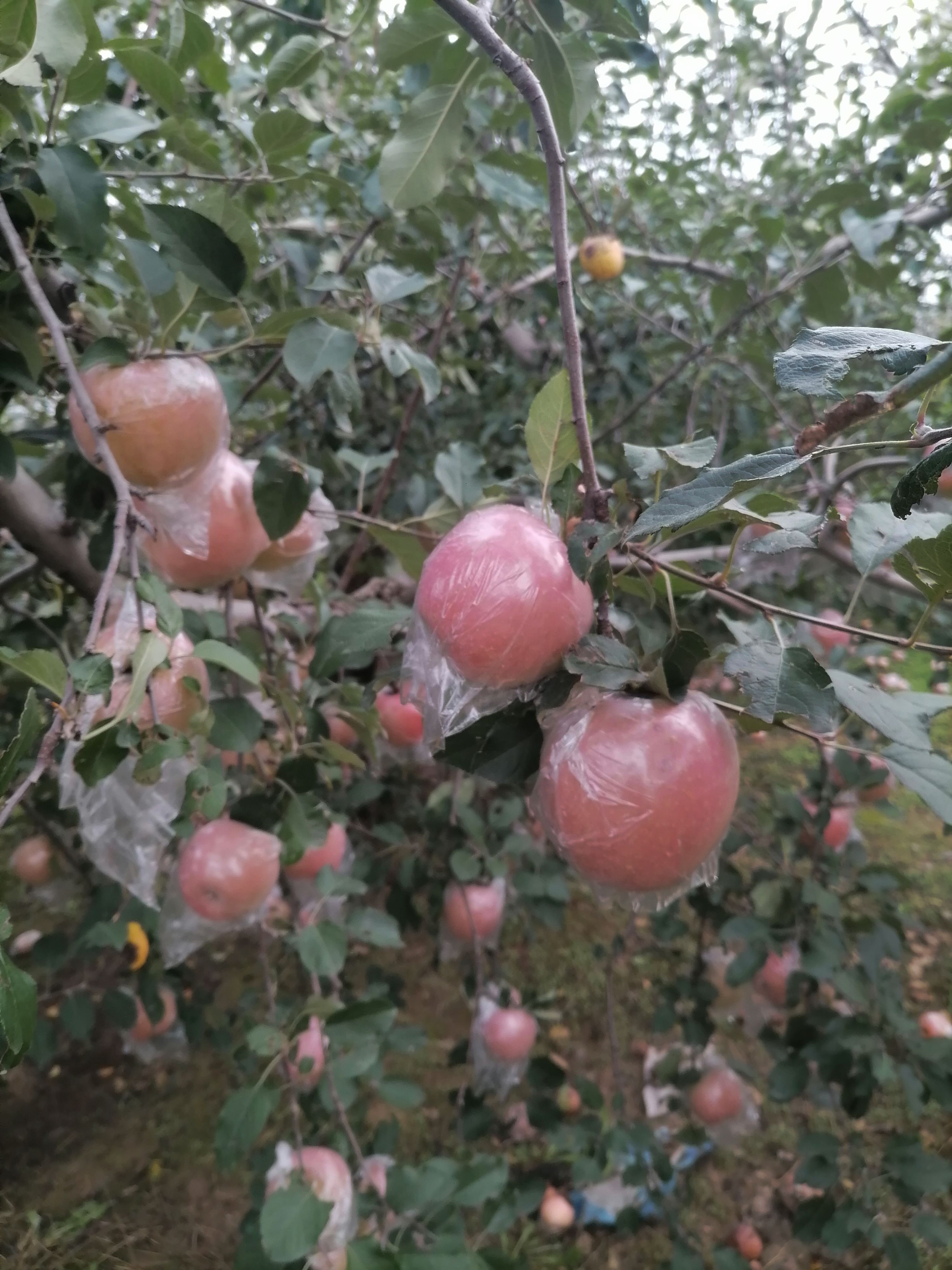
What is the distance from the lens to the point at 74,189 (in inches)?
25.6

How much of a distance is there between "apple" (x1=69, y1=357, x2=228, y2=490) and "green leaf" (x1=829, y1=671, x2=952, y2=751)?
57cm

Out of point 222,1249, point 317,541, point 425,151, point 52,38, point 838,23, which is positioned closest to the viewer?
point 52,38

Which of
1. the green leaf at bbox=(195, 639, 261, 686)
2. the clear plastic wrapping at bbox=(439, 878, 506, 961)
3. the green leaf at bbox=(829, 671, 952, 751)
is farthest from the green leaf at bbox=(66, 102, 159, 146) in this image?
the clear plastic wrapping at bbox=(439, 878, 506, 961)

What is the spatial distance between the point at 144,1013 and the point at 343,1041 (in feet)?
2.59

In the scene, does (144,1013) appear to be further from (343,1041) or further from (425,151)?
(425,151)

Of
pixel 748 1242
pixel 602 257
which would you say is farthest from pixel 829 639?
pixel 748 1242

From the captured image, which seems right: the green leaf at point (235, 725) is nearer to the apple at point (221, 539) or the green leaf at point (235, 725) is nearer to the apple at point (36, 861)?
the apple at point (221, 539)

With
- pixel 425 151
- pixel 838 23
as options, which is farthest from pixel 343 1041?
pixel 838 23

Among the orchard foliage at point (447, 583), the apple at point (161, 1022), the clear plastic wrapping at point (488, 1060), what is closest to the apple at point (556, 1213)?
the orchard foliage at point (447, 583)

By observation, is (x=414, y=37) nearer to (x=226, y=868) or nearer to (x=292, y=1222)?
(x=226, y=868)

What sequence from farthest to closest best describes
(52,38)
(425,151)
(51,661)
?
(425,151) < (52,38) < (51,661)

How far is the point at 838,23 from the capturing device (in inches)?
78.3

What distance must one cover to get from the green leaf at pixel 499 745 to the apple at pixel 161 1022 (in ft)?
3.55

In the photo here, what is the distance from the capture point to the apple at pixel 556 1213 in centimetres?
144
